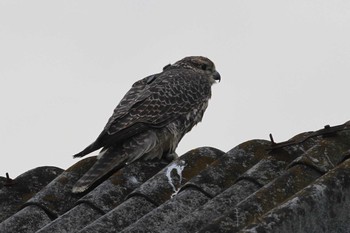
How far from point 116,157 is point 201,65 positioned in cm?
256

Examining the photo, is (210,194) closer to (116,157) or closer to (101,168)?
(101,168)

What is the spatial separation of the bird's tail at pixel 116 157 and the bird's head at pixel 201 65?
1613mm

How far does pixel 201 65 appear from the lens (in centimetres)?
1096

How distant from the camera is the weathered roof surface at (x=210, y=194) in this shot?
507cm

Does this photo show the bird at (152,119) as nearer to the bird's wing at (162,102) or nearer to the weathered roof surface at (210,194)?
the bird's wing at (162,102)

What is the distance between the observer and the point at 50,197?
24.6 feet

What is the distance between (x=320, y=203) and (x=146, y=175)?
276 centimetres

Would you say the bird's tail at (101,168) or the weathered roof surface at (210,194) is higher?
the bird's tail at (101,168)

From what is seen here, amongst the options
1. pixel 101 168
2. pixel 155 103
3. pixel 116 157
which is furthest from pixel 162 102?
pixel 101 168

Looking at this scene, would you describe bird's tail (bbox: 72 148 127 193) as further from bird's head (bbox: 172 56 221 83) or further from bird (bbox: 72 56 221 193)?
bird's head (bbox: 172 56 221 83)

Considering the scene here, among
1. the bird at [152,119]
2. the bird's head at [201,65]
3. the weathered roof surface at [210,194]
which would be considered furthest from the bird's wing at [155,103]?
the weathered roof surface at [210,194]

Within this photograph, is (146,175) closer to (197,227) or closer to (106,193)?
(106,193)

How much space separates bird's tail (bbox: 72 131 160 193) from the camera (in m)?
7.81

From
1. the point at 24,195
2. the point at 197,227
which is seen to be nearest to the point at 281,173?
the point at 197,227
